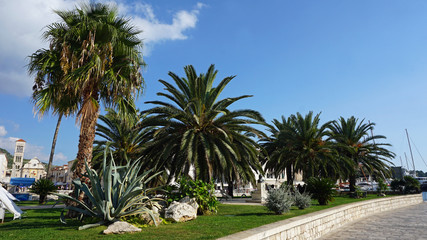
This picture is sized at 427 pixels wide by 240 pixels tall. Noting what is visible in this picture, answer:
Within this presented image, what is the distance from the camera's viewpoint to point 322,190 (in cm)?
1656

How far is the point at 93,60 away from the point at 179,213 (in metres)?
6.98

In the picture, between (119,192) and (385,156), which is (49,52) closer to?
(119,192)

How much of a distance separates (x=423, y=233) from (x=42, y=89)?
→ 16668 mm

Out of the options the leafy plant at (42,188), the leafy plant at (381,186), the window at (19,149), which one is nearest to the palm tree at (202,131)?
the leafy plant at (42,188)

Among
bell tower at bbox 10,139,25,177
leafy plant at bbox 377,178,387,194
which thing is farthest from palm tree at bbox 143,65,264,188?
bell tower at bbox 10,139,25,177

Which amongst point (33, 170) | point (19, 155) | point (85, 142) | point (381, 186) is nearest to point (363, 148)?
point (381, 186)

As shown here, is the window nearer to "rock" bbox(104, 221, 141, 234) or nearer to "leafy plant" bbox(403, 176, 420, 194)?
"leafy plant" bbox(403, 176, 420, 194)

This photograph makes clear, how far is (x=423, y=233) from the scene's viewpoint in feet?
35.5

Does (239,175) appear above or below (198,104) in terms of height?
below

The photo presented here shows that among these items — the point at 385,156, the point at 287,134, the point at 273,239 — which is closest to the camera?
the point at 273,239

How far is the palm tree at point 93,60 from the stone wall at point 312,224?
7.70 metres

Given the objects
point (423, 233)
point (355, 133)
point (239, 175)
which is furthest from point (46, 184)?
point (355, 133)

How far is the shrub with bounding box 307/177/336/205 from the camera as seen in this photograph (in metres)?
16.5

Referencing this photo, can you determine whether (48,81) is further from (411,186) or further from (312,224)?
(411,186)
